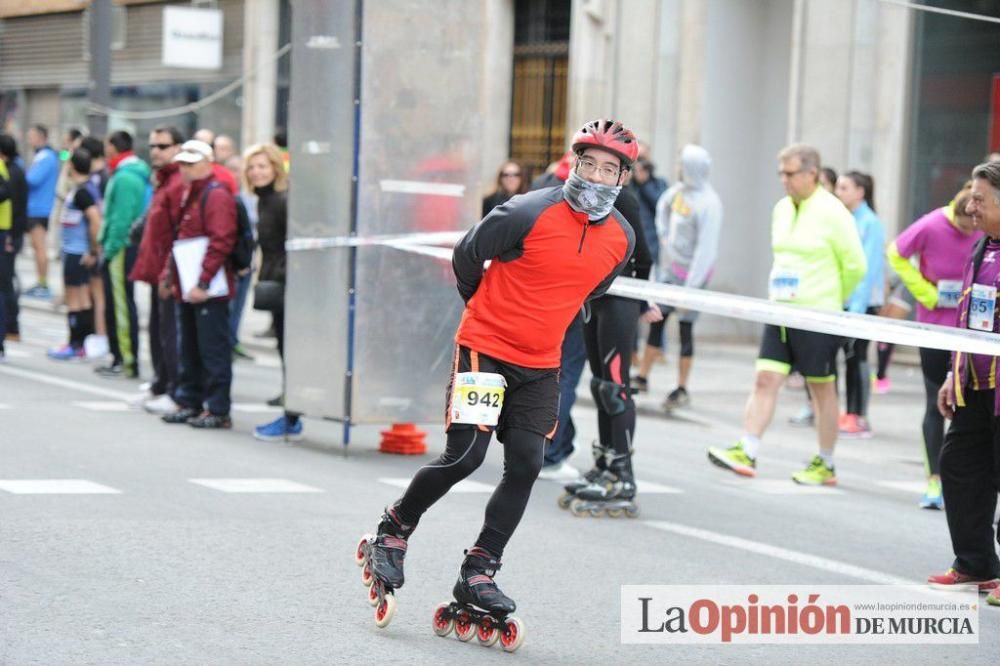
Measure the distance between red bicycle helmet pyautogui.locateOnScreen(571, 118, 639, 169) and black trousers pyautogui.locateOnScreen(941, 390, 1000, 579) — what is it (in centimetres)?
209

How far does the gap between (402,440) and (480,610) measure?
4.59m

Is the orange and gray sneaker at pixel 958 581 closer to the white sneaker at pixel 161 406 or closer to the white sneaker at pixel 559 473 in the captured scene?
the white sneaker at pixel 559 473

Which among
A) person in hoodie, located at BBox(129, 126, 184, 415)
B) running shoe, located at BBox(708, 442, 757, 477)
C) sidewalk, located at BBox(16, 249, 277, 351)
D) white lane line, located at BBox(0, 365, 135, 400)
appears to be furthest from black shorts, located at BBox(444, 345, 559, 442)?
sidewalk, located at BBox(16, 249, 277, 351)

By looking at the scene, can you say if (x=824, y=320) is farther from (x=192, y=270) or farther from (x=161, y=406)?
(x=161, y=406)

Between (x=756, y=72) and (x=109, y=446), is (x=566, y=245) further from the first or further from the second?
(x=756, y=72)

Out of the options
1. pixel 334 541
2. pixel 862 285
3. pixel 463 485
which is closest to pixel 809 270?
pixel 862 285

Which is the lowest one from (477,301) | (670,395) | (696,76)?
(670,395)

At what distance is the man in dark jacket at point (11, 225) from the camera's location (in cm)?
1427

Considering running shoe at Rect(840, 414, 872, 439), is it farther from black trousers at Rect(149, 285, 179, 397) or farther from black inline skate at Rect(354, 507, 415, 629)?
black inline skate at Rect(354, 507, 415, 629)

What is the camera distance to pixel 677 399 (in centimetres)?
1337

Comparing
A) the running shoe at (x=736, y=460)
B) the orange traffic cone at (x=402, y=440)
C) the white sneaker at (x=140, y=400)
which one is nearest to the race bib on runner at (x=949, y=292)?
the running shoe at (x=736, y=460)

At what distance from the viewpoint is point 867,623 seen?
637 cm

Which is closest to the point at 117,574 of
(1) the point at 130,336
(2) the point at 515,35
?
(1) the point at 130,336

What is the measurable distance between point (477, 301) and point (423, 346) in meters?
4.12
